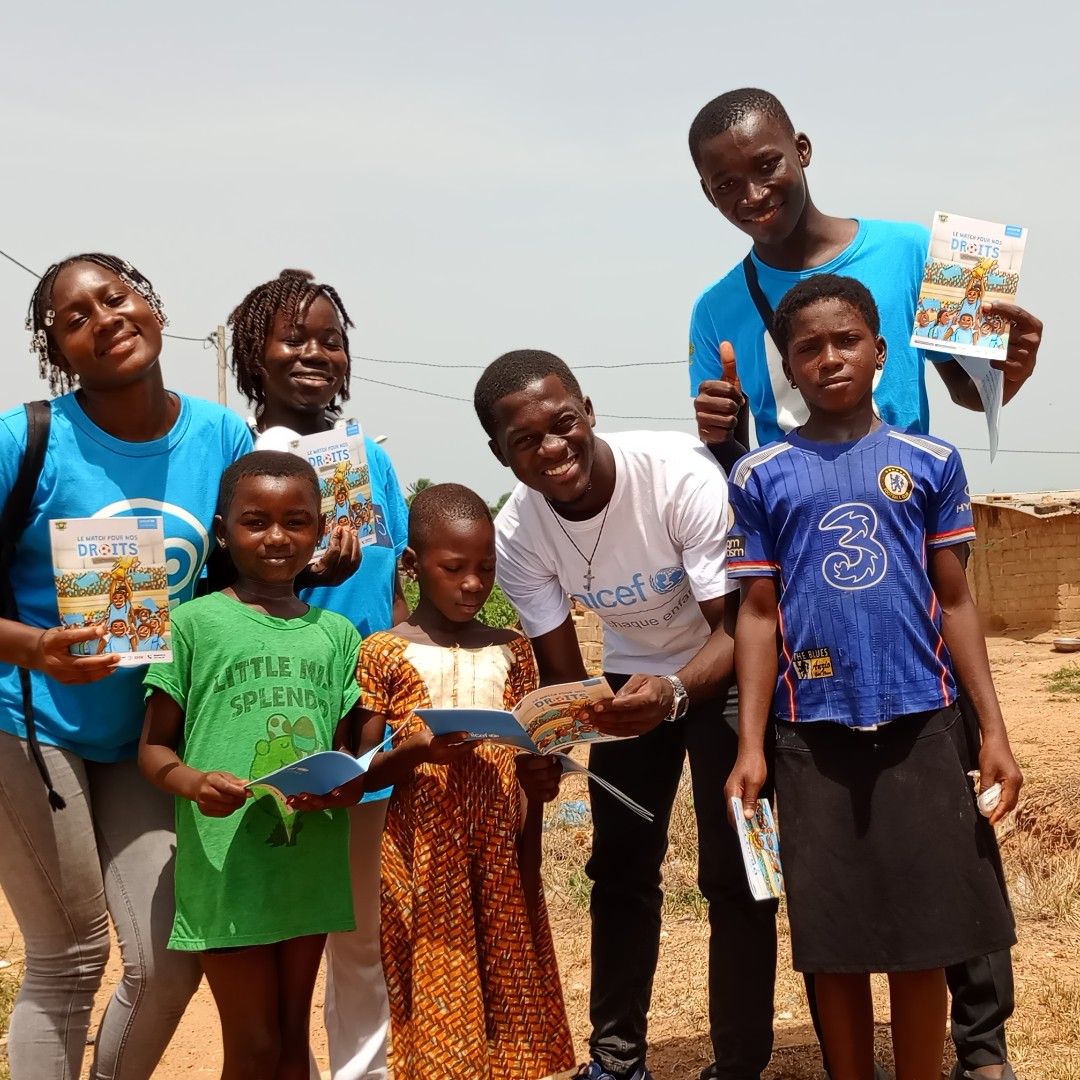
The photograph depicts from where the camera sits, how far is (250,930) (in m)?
2.85

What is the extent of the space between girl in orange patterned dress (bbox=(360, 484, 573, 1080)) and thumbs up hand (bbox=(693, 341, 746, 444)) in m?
0.73

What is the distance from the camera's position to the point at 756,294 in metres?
3.66

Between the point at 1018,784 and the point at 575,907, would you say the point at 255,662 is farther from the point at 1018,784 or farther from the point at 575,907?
the point at 575,907

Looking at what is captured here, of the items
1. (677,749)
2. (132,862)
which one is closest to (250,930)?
(132,862)

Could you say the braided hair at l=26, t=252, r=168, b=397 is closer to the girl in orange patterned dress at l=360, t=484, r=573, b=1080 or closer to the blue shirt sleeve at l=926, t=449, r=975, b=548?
the girl in orange patterned dress at l=360, t=484, r=573, b=1080

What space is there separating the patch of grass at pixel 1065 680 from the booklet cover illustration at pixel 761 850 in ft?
38.4

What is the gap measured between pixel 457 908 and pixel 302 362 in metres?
1.72

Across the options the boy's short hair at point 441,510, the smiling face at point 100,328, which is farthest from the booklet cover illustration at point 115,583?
the boy's short hair at point 441,510

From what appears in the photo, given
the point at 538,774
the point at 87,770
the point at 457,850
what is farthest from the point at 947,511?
the point at 87,770

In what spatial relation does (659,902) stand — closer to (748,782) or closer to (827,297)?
(748,782)

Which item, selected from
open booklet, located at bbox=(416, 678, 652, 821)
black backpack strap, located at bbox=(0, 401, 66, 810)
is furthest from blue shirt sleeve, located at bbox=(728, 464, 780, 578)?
black backpack strap, located at bbox=(0, 401, 66, 810)

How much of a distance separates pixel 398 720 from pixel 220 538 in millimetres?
653

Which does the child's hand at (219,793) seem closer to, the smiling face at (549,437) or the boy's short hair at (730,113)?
the smiling face at (549,437)

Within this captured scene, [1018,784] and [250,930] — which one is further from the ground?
[1018,784]
